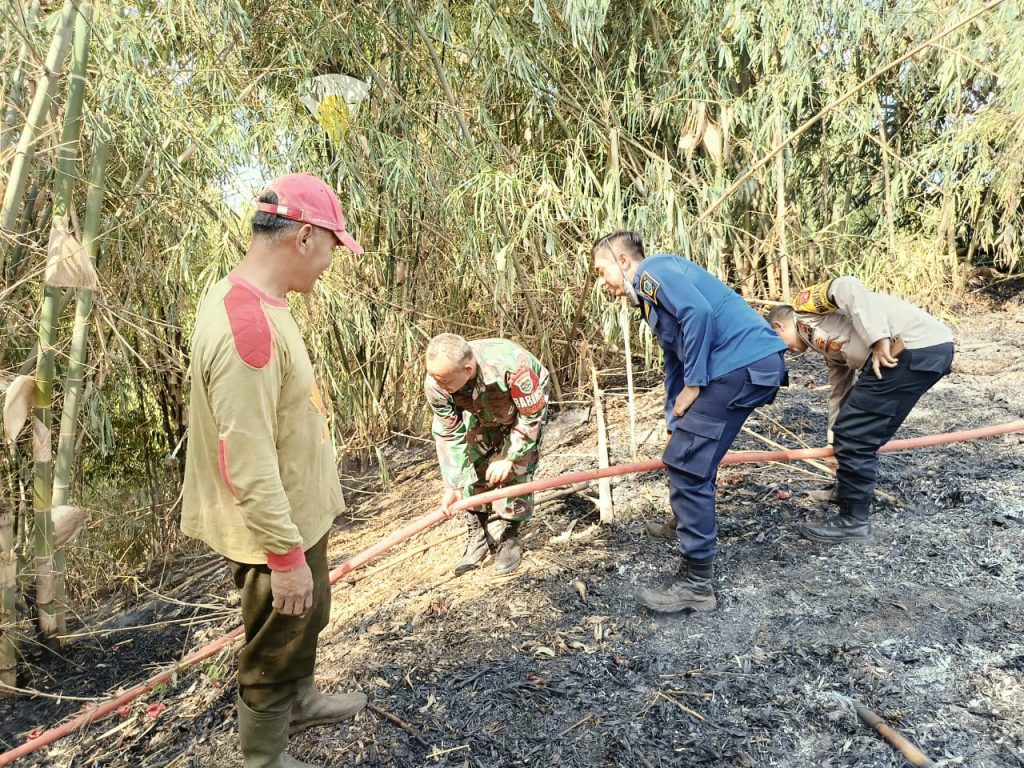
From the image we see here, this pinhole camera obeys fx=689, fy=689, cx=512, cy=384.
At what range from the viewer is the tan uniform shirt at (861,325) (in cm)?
A: 265

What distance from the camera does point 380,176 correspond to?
3748 mm

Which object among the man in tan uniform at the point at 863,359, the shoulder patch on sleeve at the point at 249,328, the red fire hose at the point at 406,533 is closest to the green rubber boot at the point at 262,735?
the red fire hose at the point at 406,533

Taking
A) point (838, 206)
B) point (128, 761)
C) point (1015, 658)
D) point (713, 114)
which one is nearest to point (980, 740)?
point (1015, 658)

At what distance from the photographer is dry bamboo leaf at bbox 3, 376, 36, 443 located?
2229 mm

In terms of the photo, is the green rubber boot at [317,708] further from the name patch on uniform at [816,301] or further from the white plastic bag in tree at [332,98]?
the white plastic bag in tree at [332,98]

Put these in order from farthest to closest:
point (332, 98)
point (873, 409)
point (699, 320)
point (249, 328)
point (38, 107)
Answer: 1. point (332, 98)
2. point (873, 409)
3. point (699, 320)
4. point (38, 107)
5. point (249, 328)

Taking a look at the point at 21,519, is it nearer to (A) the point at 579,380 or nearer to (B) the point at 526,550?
(B) the point at 526,550

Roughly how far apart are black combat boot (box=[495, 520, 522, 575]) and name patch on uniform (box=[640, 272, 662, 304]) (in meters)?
1.14

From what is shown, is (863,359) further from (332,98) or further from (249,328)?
(332,98)

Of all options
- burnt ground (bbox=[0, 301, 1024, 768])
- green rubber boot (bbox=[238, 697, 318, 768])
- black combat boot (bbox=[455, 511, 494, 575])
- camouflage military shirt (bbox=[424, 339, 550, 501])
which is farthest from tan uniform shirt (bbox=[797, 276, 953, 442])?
green rubber boot (bbox=[238, 697, 318, 768])

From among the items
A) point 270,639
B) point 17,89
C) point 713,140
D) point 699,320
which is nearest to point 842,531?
point 699,320

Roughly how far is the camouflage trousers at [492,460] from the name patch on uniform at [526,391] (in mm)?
246

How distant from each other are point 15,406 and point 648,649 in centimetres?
224

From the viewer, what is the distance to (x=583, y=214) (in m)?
4.01
